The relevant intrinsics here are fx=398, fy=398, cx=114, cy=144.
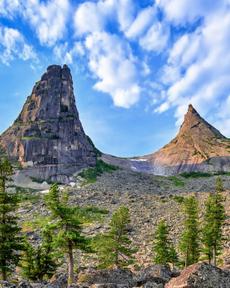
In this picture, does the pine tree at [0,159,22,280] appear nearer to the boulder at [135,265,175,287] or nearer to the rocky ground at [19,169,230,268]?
the boulder at [135,265,175,287]

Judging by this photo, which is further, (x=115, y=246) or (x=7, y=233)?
(x=115, y=246)

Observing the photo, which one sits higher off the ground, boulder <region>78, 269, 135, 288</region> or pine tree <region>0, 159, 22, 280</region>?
pine tree <region>0, 159, 22, 280</region>

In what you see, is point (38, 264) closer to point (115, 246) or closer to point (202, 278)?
point (115, 246)

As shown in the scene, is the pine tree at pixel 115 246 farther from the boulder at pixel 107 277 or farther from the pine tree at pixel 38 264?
the boulder at pixel 107 277

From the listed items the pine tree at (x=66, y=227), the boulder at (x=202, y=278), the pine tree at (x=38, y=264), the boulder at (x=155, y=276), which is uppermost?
the pine tree at (x=66, y=227)

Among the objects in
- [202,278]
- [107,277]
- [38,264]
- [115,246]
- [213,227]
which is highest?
[213,227]

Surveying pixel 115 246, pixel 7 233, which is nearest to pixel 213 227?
pixel 115 246

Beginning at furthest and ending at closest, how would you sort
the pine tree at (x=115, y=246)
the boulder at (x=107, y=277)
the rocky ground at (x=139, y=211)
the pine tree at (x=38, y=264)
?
the rocky ground at (x=139, y=211) → the pine tree at (x=115, y=246) → the pine tree at (x=38, y=264) → the boulder at (x=107, y=277)

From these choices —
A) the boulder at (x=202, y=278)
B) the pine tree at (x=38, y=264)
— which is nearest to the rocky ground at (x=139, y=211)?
the pine tree at (x=38, y=264)

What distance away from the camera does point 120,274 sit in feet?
110

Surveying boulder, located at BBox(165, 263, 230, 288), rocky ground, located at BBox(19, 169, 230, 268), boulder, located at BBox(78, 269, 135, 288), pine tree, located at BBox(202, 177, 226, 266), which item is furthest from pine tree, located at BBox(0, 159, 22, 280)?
pine tree, located at BBox(202, 177, 226, 266)

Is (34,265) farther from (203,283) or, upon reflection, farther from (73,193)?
(73,193)

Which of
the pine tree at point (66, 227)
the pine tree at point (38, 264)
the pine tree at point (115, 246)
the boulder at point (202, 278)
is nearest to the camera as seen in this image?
the boulder at point (202, 278)

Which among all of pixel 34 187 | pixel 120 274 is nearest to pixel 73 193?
pixel 34 187
